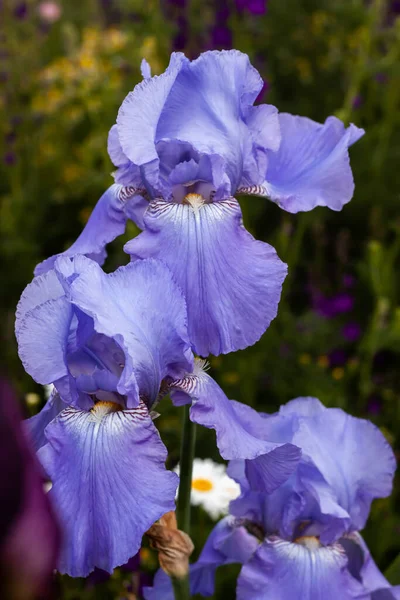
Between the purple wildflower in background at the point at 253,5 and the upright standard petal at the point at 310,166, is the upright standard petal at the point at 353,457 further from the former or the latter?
the purple wildflower in background at the point at 253,5

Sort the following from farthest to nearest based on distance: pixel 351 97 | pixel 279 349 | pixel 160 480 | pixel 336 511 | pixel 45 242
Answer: pixel 45 242
pixel 351 97
pixel 279 349
pixel 336 511
pixel 160 480

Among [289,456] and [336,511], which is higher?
[289,456]

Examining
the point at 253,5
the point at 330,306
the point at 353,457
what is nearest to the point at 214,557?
the point at 353,457

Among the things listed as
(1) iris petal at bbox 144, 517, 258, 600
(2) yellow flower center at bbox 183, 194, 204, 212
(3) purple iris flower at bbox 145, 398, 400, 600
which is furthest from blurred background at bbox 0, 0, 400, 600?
(2) yellow flower center at bbox 183, 194, 204, 212

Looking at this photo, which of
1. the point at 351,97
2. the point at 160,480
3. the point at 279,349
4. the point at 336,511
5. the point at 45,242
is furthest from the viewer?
the point at 45,242

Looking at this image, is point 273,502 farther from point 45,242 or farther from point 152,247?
point 45,242

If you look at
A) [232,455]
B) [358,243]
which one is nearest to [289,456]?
[232,455]

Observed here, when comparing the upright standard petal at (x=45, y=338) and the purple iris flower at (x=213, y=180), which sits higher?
the purple iris flower at (x=213, y=180)

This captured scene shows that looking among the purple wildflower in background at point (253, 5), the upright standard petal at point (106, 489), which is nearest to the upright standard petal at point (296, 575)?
the upright standard petal at point (106, 489)
